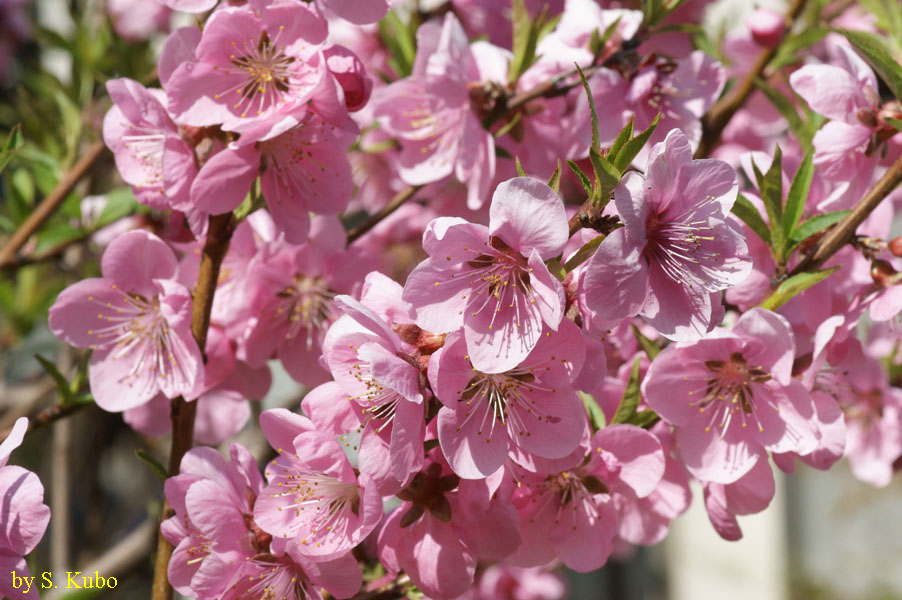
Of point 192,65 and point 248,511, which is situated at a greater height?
point 192,65

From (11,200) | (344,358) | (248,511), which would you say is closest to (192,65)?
(344,358)

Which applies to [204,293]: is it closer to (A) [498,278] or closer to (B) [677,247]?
(A) [498,278]

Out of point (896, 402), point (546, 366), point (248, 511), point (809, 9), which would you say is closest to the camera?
point (546, 366)

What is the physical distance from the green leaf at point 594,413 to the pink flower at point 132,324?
499mm

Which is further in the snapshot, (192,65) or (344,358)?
(192,65)

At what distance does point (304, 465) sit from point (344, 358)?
131 mm

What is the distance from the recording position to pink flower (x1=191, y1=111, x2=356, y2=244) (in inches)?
40.1

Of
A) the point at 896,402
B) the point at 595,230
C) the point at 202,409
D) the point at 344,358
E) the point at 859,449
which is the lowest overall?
the point at 859,449

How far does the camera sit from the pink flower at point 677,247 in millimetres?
805

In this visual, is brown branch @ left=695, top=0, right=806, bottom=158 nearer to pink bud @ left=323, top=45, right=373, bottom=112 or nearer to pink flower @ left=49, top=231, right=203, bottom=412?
pink bud @ left=323, top=45, right=373, bottom=112

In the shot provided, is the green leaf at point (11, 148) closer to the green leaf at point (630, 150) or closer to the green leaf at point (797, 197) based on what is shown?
the green leaf at point (630, 150)

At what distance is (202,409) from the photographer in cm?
128

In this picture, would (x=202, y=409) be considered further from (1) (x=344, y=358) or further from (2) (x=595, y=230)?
(2) (x=595, y=230)

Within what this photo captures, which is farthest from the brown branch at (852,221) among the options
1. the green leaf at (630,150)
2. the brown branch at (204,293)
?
the brown branch at (204,293)
